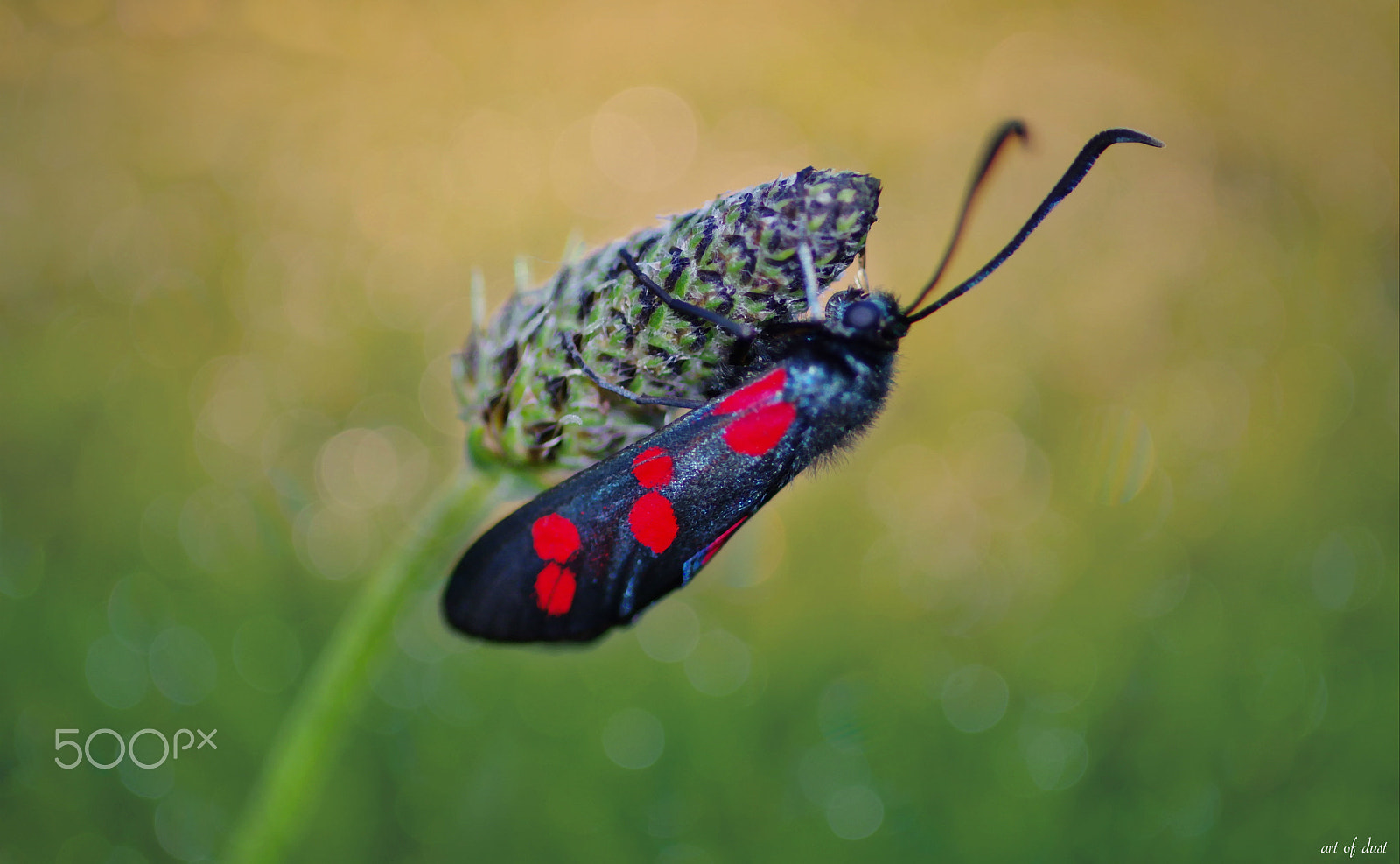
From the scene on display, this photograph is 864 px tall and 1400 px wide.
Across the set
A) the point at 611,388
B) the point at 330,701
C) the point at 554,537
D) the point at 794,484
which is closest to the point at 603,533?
the point at 554,537

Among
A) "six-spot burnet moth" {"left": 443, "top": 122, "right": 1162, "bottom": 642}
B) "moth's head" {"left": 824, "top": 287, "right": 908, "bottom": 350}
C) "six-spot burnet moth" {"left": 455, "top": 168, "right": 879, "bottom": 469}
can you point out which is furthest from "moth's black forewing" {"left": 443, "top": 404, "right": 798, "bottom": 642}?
"moth's head" {"left": 824, "top": 287, "right": 908, "bottom": 350}

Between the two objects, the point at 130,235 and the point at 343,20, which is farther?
the point at 343,20

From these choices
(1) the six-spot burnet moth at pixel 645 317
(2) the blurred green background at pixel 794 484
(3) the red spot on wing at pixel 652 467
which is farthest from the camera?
(2) the blurred green background at pixel 794 484

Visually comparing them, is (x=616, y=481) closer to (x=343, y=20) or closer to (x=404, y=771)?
(x=404, y=771)

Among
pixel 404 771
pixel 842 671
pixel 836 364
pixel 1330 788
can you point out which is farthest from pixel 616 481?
pixel 1330 788

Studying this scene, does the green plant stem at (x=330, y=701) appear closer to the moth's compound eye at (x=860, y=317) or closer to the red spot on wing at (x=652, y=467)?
the red spot on wing at (x=652, y=467)

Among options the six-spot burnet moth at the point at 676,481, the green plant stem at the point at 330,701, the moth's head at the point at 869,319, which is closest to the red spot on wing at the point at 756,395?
the six-spot burnet moth at the point at 676,481

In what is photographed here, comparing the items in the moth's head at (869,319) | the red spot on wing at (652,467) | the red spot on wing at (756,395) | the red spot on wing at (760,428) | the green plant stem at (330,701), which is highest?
the moth's head at (869,319)

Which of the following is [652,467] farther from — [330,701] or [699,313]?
[330,701]
